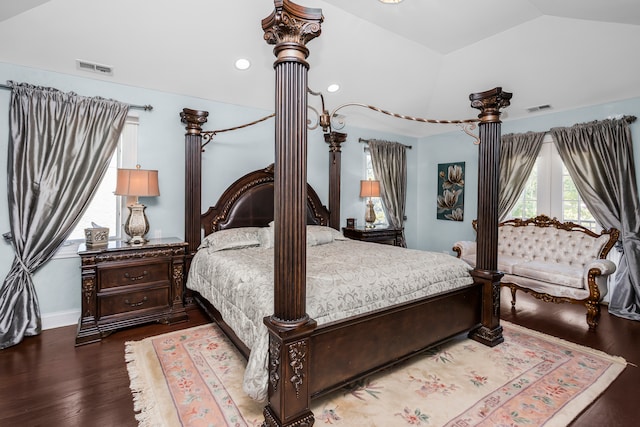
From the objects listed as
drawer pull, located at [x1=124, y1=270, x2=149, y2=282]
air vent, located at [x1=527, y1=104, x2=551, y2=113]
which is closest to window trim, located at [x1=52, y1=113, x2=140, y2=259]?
drawer pull, located at [x1=124, y1=270, x2=149, y2=282]

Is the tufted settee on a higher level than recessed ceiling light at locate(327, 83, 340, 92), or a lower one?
lower

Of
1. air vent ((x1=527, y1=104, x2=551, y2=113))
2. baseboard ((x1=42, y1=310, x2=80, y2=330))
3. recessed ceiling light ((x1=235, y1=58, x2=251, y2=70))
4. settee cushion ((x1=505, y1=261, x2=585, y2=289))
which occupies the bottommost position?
baseboard ((x1=42, y1=310, x2=80, y2=330))

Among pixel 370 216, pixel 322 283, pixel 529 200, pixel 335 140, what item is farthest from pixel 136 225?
pixel 529 200

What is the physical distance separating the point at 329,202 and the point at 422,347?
272 centimetres

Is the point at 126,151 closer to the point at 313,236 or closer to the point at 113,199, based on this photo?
the point at 113,199

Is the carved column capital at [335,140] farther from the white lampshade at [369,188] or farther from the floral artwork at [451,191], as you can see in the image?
the floral artwork at [451,191]

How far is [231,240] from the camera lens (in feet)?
11.2

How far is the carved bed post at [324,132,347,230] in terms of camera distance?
15.6ft

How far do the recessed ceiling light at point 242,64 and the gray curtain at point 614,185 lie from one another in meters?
4.15

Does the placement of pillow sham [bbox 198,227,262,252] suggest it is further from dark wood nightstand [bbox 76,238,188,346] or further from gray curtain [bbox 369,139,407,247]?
gray curtain [bbox 369,139,407,247]

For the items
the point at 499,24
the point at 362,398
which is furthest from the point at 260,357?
the point at 499,24

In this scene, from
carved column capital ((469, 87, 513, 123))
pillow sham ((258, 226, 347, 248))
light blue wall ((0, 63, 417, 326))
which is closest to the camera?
carved column capital ((469, 87, 513, 123))

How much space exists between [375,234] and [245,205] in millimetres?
1982

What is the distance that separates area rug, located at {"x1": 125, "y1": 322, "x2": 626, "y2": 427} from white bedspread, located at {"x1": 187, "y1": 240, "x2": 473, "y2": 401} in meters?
0.37
